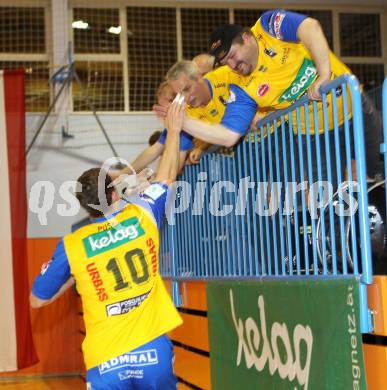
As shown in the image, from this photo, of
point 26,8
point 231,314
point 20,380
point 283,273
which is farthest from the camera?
point 26,8

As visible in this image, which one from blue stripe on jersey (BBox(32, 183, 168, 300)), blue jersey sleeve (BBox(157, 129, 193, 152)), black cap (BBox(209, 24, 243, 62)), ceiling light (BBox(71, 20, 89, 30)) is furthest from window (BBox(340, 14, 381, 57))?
blue stripe on jersey (BBox(32, 183, 168, 300))

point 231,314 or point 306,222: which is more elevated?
point 306,222

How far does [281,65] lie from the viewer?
4.94m

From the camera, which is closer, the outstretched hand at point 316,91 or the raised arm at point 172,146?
the outstretched hand at point 316,91

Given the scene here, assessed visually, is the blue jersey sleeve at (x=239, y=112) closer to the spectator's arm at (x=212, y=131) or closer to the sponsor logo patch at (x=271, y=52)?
the spectator's arm at (x=212, y=131)

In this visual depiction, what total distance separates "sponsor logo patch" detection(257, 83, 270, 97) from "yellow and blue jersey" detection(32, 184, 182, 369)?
1255 millimetres

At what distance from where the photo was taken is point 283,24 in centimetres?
473

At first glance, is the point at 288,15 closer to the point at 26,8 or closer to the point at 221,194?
the point at 221,194

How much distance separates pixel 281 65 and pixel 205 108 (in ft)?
3.66

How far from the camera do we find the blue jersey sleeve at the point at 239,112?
4.89m

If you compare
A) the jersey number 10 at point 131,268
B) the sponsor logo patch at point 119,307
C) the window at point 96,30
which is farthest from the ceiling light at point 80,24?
the sponsor logo patch at point 119,307

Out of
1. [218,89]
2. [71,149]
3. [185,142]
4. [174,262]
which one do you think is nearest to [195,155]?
[185,142]

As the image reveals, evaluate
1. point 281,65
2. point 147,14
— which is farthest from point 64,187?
point 281,65

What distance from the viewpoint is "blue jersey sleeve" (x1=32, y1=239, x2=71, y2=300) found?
13.9 ft
